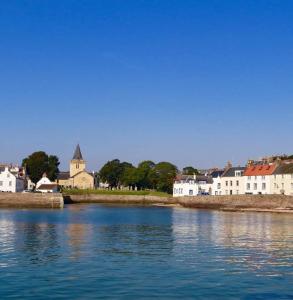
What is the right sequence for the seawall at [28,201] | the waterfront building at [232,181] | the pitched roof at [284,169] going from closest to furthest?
the pitched roof at [284,169] → the seawall at [28,201] → the waterfront building at [232,181]

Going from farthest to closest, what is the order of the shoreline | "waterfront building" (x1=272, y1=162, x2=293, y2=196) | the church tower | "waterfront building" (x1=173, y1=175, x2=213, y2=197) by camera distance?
the church tower → "waterfront building" (x1=173, y1=175, x2=213, y2=197) → "waterfront building" (x1=272, y1=162, x2=293, y2=196) → the shoreline

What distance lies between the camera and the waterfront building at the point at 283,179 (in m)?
91.3

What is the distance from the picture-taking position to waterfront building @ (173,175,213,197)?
374 ft

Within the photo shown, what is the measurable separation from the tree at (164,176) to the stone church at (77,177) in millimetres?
21275

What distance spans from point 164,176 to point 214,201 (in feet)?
174

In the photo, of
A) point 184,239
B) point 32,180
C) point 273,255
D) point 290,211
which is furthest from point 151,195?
point 273,255

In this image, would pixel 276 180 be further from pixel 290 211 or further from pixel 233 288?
pixel 233 288

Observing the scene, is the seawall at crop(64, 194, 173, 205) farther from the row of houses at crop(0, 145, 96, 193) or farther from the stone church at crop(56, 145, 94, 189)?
the stone church at crop(56, 145, 94, 189)

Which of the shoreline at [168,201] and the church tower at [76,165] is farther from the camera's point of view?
the church tower at [76,165]

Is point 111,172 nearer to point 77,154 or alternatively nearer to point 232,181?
point 77,154

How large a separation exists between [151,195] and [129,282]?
99453 millimetres

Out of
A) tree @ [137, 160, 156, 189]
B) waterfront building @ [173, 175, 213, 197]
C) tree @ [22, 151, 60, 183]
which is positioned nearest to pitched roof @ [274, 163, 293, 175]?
waterfront building @ [173, 175, 213, 197]

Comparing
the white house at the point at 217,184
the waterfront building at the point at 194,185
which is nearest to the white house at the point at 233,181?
the white house at the point at 217,184

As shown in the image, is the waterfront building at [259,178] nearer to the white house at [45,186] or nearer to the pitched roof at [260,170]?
the pitched roof at [260,170]
